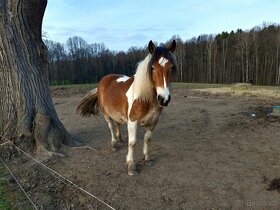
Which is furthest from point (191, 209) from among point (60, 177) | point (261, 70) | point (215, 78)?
point (215, 78)

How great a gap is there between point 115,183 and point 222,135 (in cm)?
376

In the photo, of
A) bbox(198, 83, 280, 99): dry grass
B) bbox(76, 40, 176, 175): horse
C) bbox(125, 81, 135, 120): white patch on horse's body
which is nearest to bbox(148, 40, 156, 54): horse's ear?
bbox(76, 40, 176, 175): horse

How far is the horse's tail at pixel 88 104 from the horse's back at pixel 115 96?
16.1 inches

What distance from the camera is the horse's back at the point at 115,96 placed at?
5438 millimetres

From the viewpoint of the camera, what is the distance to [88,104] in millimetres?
7277

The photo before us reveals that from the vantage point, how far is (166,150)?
609 centimetres

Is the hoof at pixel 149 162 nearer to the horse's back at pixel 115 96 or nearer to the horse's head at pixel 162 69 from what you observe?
the horse's back at pixel 115 96

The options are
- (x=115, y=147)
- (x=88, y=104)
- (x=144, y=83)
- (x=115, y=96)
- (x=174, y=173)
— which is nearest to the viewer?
(x=144, y=83)

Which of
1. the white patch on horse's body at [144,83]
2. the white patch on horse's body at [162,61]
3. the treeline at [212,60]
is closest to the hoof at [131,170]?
the white patch on horse's body at [144,83]

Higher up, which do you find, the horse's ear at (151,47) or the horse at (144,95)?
the horse's ear at (151,47)

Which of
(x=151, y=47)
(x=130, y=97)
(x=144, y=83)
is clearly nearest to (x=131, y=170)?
(x=130, y=97)

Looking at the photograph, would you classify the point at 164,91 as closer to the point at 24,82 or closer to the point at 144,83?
the point at 144,83

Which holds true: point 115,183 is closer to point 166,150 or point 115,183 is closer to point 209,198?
point 209,198

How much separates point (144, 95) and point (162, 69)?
576mm
